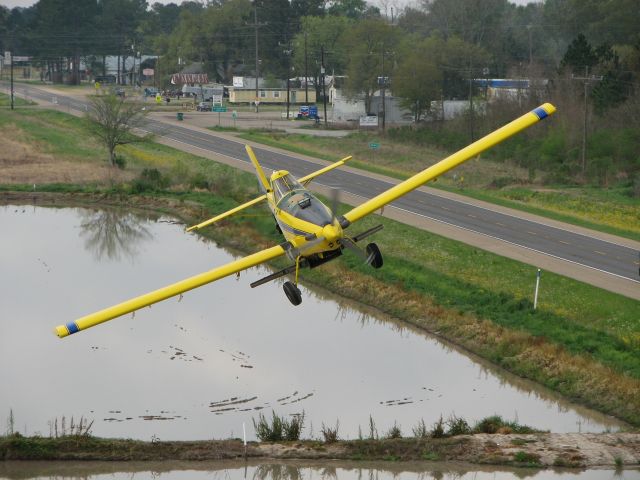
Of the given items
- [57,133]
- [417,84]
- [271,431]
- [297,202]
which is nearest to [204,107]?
[417,84]

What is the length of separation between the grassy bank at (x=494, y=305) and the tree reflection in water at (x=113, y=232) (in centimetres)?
300

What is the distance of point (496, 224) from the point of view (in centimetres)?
5847

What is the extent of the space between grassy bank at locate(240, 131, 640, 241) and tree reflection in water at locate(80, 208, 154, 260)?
21367 millimetres

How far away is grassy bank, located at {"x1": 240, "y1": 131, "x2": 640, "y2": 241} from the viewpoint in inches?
2400

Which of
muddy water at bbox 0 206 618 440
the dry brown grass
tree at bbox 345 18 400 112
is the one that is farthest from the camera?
tree at bbox 345 18 400 112

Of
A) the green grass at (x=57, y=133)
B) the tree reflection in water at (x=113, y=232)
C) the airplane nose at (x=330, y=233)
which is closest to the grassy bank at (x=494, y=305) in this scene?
the tree reflection in water at (x=113, y=232)

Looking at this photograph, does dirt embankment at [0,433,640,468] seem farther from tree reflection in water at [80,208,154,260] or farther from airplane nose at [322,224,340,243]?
tree reflection in water at [80,208,154,260]

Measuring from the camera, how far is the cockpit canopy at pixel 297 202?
3234 centimetres

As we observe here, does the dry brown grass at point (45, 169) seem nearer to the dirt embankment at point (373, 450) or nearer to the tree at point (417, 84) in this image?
the tree at point (417, 84)

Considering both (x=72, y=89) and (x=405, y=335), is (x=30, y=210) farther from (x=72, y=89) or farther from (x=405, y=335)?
(x=72, y=89)

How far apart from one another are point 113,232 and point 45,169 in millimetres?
19597

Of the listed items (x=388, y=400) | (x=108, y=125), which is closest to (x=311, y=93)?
(x=108, y=125)

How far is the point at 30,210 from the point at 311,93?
3797 inches

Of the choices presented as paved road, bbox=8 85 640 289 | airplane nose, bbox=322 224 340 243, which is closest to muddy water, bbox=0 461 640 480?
airplane nose, bbox=322 224 340 243
